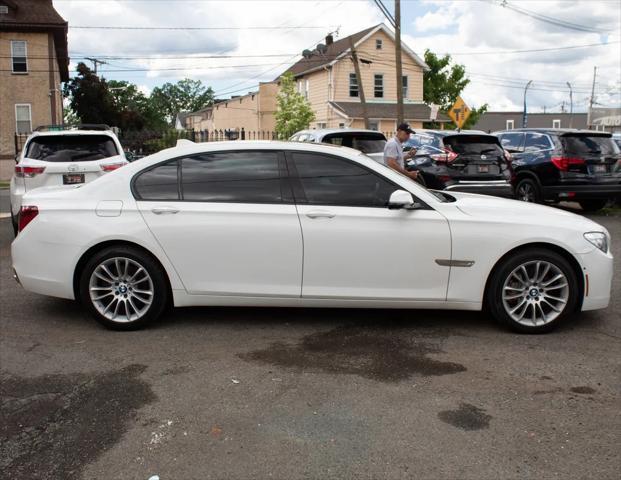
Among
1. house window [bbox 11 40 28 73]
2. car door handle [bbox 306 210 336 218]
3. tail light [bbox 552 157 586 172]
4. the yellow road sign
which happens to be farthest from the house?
car door handle [bbox 306 210 336 218]

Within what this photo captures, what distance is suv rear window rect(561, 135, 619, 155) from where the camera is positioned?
13266mm

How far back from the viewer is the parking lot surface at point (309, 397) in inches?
136

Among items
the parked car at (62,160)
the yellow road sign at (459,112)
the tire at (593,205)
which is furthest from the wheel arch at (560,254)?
the yellow road sign at (459,112)

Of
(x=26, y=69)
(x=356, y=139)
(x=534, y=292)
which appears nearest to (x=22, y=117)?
(x=26, y=69)

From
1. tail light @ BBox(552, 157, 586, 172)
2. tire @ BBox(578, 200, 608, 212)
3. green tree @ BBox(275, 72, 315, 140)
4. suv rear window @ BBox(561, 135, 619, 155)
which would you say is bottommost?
tire @ BBox(578, 200, 608, 212)

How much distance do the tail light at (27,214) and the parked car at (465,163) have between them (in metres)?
7.95

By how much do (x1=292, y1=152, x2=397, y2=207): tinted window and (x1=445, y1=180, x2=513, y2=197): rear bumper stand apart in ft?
21.9

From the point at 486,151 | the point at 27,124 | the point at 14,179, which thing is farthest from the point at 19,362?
the point at 27,124

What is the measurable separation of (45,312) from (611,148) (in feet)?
36.7

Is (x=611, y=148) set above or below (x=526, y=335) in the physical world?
above

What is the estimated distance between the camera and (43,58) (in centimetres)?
3506

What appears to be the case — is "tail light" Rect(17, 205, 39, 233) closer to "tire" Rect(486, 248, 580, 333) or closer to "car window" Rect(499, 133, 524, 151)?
"tire" Rect(486, 248, 580, 333)

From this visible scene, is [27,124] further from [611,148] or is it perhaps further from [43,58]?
[611,148]

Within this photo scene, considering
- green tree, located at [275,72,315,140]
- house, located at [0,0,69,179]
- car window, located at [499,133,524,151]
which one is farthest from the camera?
green tree, located at [275,72,315,140]
